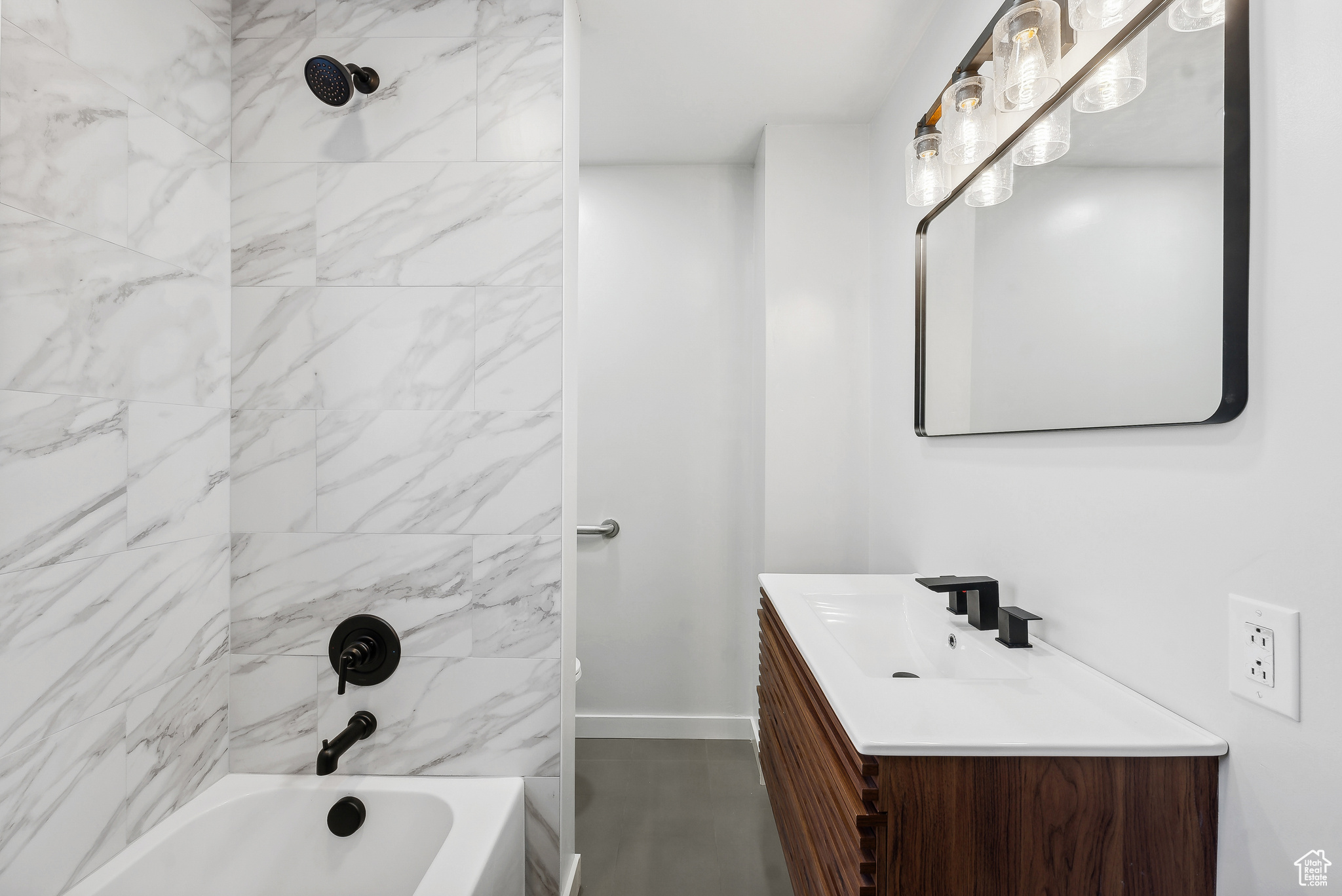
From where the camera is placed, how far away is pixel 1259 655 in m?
0.76

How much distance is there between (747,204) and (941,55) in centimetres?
109

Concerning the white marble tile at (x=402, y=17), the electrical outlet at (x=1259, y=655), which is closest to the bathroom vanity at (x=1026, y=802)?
the electrical outlet at (x=1259, y=655)

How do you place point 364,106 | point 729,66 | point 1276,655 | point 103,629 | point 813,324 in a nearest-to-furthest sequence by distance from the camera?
point 1276,655
point 103,629
point 364,106
point 729,66
point 813,324

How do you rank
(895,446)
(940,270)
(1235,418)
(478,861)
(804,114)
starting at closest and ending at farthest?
(1235,418) → (478,861) → (940,270) → (895,446) → (804,114)

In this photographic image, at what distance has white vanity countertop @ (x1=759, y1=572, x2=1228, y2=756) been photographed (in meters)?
0.82

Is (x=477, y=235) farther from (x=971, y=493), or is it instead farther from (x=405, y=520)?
(x=971, y=493)

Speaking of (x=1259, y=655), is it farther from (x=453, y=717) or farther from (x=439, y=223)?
(x=439, y=223)

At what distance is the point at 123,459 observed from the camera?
1.27 m

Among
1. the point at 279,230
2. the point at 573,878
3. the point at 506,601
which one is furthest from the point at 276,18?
the point at 573,878

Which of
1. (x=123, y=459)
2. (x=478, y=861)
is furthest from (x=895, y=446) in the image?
(x=123, y=459)

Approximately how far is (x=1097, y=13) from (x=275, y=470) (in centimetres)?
193

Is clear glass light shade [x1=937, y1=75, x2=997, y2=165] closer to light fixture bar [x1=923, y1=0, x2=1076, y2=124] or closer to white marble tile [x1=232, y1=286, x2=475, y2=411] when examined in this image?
light fixture bar [x1=923, y1=0, x2=1076, y2=124]

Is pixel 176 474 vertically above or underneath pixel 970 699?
above

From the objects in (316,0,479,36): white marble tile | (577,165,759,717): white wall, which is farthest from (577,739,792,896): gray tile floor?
(316,0,479,36): white marble tile
